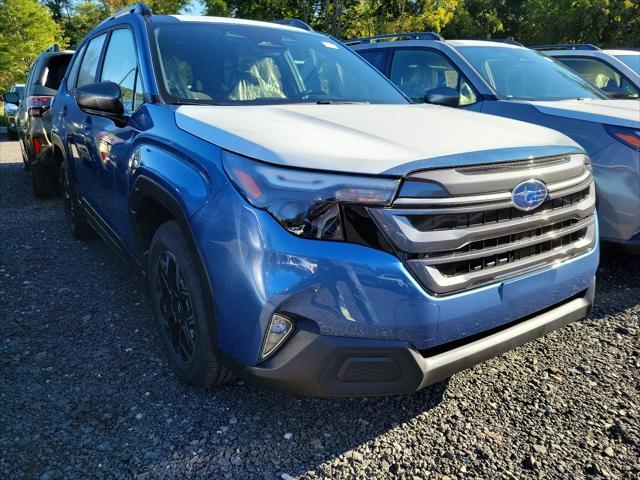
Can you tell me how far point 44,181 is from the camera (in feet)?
21.0

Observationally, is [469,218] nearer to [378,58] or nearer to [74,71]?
[74,71]

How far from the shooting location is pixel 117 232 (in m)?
3.18

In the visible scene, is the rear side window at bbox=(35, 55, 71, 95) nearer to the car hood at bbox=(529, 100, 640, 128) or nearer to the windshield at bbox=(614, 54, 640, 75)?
the car hood at bbox=(529, 100, 640, 128)

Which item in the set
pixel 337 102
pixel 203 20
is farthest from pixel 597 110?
pixel 203 20

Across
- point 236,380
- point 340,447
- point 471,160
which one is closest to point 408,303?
point 471,160

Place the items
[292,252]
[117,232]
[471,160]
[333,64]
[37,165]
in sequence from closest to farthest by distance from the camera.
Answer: [292,252]
[471,160]
[117,232]
[333,64]
[37,165]

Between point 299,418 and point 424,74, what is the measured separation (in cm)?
392

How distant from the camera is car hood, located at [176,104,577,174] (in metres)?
1.81

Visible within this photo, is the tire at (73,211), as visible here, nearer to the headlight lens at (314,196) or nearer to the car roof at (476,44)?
the headlight lens at (314,196)

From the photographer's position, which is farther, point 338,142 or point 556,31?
point 556,31

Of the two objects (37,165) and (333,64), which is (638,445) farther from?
(37,165)

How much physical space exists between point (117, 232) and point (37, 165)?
12.6 feet

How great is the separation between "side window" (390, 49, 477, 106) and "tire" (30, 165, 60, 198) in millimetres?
4170

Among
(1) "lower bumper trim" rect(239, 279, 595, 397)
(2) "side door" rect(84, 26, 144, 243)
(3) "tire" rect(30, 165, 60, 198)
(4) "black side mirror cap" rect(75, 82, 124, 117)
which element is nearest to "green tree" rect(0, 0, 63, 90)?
(3) "tire" rect(30, 165, 60, 198)
